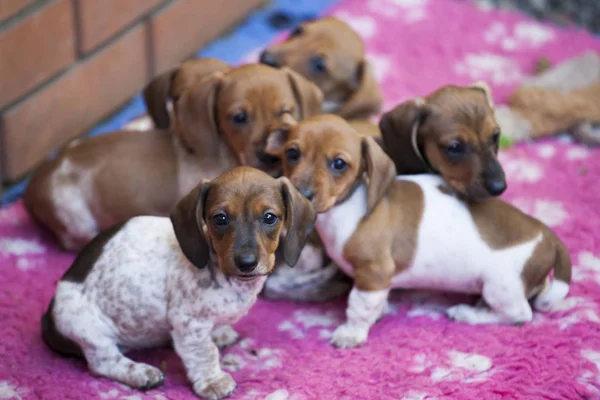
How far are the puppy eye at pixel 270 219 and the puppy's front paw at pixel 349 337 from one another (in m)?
0.92

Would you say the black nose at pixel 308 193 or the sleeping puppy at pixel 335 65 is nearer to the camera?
the black nose at pixel 308 193

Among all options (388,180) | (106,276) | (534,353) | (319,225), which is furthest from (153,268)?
(534,353)

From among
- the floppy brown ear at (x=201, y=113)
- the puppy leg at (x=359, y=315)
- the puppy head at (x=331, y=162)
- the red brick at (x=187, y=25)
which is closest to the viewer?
the puppy head at (x=331, y=162)

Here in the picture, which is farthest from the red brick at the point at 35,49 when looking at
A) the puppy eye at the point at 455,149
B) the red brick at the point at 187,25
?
the puppy eye at the point at 455,149

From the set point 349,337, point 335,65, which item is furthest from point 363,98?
point 349,337

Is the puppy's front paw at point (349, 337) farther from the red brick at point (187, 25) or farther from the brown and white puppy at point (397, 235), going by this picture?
the red brick at point (187, 25)

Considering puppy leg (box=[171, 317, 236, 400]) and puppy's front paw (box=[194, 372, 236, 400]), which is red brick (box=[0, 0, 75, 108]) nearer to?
puppy leg (box=[171, 317, 236, 400])

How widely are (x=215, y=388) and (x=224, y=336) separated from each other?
48 centimetres

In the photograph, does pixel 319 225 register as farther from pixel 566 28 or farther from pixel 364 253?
pixel 566 28

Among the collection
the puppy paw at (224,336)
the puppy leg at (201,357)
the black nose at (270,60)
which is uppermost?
the black nose at (270,60)

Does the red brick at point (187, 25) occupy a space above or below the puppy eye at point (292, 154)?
below

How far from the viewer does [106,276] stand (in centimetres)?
427

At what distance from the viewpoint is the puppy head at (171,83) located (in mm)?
5562

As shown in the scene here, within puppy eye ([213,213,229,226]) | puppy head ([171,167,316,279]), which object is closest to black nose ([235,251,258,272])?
puppy head ([171,167,316,279])
